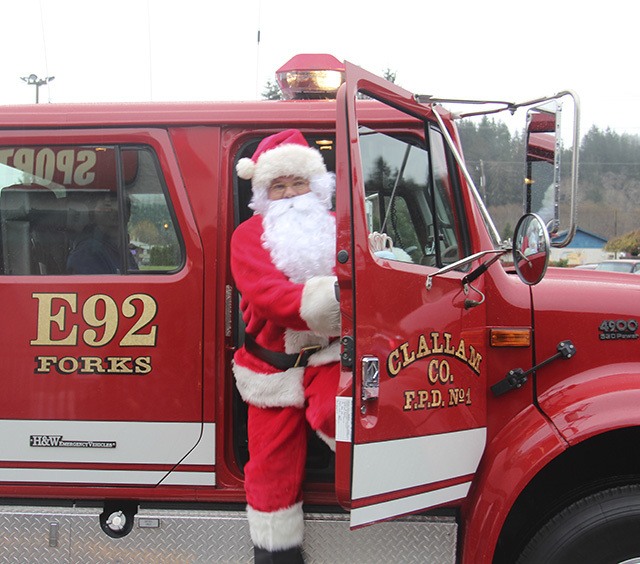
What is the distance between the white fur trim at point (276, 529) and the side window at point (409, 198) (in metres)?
1.08

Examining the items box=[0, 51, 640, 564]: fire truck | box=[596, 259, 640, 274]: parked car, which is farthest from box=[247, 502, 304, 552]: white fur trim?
box=[596, 259, 640, 274]: parked car

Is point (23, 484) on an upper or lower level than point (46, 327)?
lower

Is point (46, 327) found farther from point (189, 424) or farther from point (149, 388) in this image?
point (189, 424)

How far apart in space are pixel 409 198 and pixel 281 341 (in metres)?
0.78

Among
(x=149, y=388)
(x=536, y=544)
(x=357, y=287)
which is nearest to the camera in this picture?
(x=357, y=287)

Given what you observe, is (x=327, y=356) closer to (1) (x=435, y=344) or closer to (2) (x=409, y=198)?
(1) (x=435, y=344)

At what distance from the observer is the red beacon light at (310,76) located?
9.68ft

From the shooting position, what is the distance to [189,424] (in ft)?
8.72

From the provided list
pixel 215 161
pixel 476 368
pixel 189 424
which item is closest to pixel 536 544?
pixel 476 368

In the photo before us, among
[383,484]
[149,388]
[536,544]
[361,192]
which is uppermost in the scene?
[361,192]

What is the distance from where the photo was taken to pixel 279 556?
249 centimetres

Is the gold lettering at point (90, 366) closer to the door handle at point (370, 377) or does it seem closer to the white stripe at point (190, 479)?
the white stripe at point (190, 479)

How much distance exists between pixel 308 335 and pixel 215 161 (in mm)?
817

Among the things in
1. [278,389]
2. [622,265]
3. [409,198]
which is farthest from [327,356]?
Answer: [622,265]
